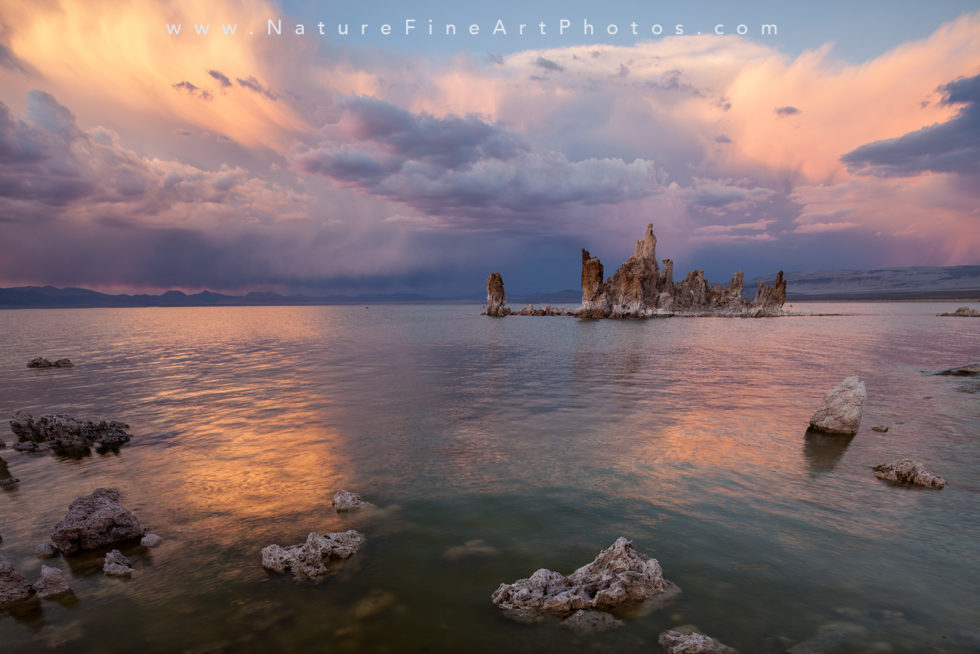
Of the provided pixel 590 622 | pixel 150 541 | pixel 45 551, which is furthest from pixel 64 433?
pixel 590 622

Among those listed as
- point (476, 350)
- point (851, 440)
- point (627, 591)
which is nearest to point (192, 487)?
point (627, 591)

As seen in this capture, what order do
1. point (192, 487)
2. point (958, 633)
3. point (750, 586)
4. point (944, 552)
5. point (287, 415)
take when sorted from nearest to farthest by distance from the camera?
point (958, 633), point (750, 586), point (944, 552), point (192, 487), point (287, 415)

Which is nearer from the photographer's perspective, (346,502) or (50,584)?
(50,584)

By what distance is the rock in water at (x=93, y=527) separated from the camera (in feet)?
29.5

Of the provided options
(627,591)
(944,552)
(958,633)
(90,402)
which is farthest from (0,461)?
(944,552)

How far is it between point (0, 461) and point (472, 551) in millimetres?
16523

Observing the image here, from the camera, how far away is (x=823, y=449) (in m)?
14.9

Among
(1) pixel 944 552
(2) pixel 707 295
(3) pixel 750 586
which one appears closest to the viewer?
(3) pixel 750 586

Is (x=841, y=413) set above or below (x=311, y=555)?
above

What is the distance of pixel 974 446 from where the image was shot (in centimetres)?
1487

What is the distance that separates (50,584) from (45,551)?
187 cm

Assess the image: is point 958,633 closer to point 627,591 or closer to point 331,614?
point 627,591

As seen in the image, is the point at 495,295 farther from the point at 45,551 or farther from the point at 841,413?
the point at 45,551

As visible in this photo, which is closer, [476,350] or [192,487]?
[192,487]
